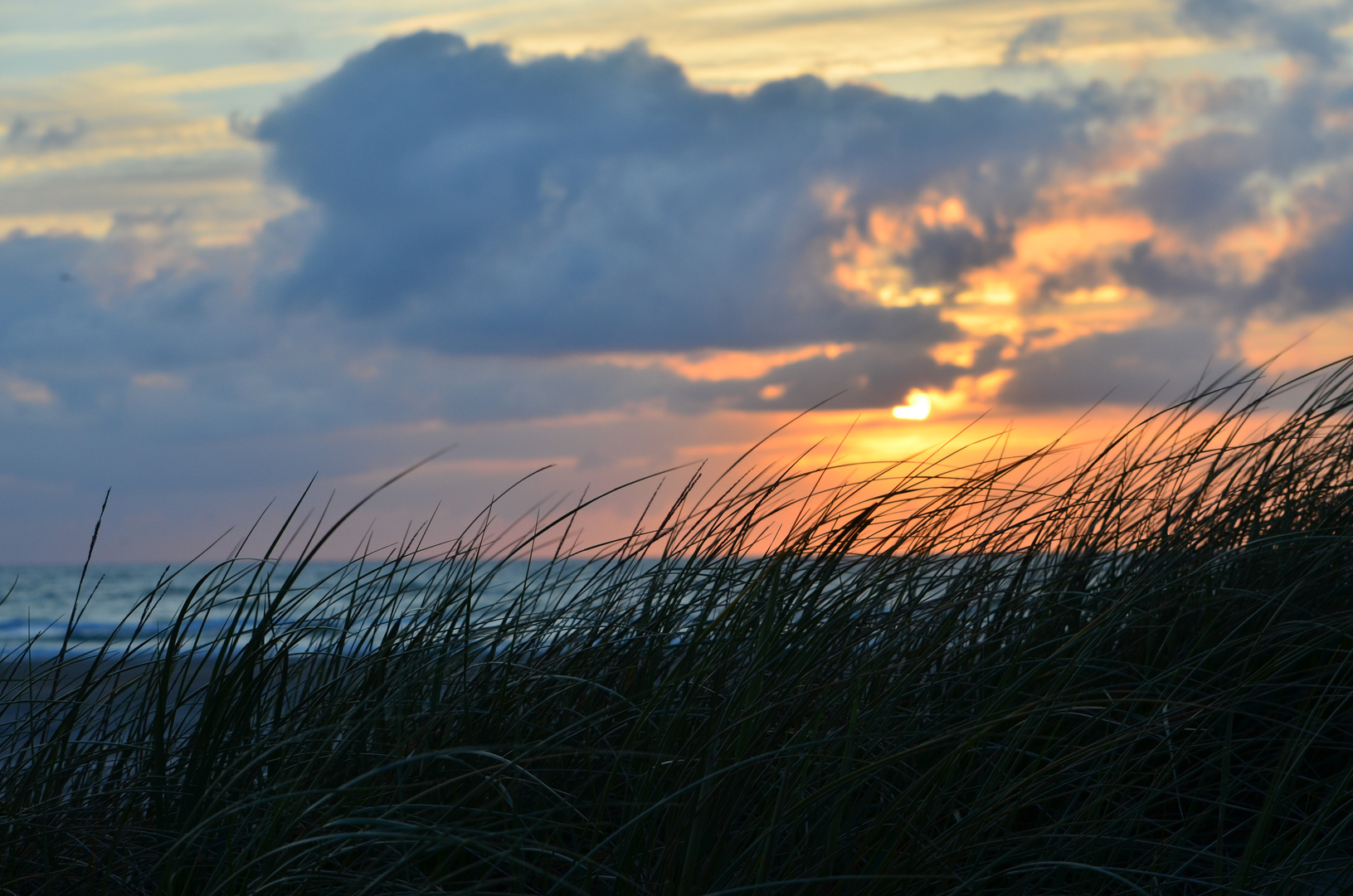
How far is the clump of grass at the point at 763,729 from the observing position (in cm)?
165

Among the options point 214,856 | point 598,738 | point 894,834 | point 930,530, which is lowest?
point 214,856

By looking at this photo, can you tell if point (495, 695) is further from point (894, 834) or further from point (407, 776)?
point (894, 834)

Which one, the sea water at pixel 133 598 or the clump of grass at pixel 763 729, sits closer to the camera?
the clump of grass at pixel 763 729

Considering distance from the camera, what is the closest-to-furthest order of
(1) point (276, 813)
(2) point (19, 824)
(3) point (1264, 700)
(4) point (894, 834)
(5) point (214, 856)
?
(1) point (276, 813) → (4) point (894, 834) → (5) point (214, 856) → (2) point (19, 824) → (3) point (1264, 700)

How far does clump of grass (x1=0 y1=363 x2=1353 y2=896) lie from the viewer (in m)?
1.65

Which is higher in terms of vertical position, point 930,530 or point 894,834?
point 930,530

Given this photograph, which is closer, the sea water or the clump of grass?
the clump of grass

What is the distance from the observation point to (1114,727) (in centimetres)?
209

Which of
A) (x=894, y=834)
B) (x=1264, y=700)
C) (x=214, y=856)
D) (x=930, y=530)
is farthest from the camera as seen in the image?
(x=930, y=530)

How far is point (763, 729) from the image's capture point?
184 centimetres

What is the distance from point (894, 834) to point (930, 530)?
102 cm

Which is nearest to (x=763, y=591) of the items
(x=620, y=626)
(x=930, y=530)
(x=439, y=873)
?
(x=620, y=626)

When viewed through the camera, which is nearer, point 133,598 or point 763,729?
point 763,729

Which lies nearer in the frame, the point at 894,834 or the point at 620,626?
the point at 894,834
